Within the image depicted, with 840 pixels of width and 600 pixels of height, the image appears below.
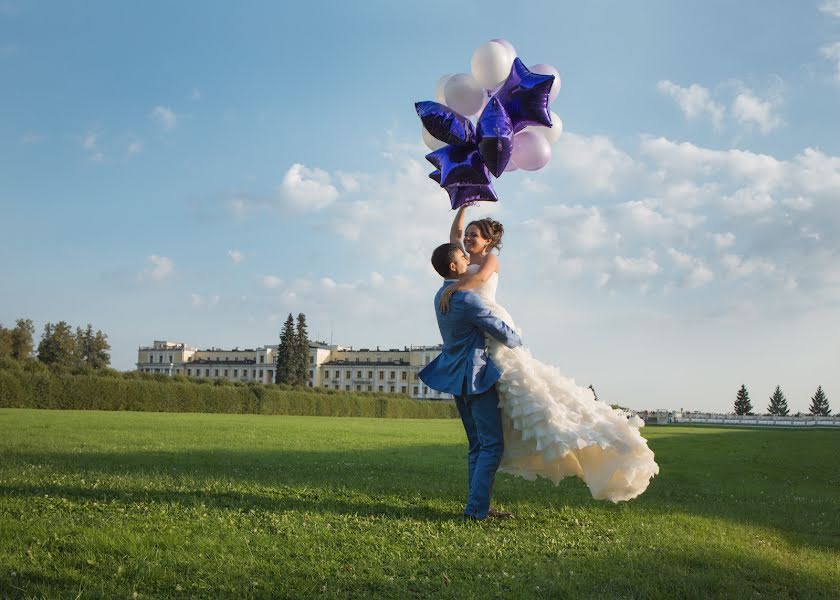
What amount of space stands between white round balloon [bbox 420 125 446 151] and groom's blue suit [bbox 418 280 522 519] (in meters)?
2.39

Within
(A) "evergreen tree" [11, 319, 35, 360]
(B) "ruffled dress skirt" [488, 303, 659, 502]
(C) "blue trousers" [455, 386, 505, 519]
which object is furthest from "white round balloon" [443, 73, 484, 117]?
(A) "evergreen tree" [11, 319, 35, 360]

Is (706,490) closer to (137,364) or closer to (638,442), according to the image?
(638,442)

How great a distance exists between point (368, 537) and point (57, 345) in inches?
4080

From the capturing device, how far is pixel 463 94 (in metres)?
7.65

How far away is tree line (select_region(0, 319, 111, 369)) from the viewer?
3295 inches

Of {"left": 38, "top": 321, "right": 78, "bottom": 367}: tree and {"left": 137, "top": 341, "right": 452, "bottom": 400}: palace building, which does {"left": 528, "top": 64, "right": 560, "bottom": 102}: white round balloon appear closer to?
{"left": 38, "top": 321, "right": 78, "bottom": 367}: tree

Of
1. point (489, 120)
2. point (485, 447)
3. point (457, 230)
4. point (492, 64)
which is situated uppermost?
point (492, 64)

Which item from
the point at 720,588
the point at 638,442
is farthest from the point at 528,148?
the point at 720,588

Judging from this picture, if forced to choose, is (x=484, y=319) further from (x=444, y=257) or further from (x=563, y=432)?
(x=563, y=432)

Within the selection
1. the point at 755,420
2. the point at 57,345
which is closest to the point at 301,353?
the point at 57,345

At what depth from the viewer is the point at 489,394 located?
6.35 m

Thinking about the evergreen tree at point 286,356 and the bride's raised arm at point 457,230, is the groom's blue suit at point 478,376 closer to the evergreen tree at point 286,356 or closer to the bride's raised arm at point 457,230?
the bride's raised arm at point 457,230

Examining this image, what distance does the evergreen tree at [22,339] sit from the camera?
278ft

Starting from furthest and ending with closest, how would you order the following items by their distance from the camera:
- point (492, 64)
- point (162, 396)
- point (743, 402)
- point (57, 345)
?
point (743, 402), point (57, 345), point (162, 396), point (492, 64)
